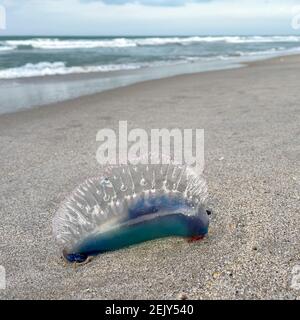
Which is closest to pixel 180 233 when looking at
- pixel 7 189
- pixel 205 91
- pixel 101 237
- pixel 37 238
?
pixel 101 237

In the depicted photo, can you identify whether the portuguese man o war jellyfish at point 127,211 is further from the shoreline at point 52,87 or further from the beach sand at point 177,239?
the shoreline at point 52,87

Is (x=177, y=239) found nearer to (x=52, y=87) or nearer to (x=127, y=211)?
(x=127, y=211)

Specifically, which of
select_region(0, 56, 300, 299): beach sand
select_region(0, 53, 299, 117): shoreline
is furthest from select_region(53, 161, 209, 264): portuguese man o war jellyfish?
select_region(0, 53, 299, 117): shoreline

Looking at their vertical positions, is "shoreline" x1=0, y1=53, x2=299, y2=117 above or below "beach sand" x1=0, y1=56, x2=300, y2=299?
above

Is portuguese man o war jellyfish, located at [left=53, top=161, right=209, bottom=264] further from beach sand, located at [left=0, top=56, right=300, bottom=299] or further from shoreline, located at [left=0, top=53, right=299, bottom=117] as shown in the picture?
shoreline, located at [left=0, top=53, right=299, bottom=117]

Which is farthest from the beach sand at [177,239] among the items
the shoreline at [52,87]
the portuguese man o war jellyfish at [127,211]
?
the shoreline at [52,87]
